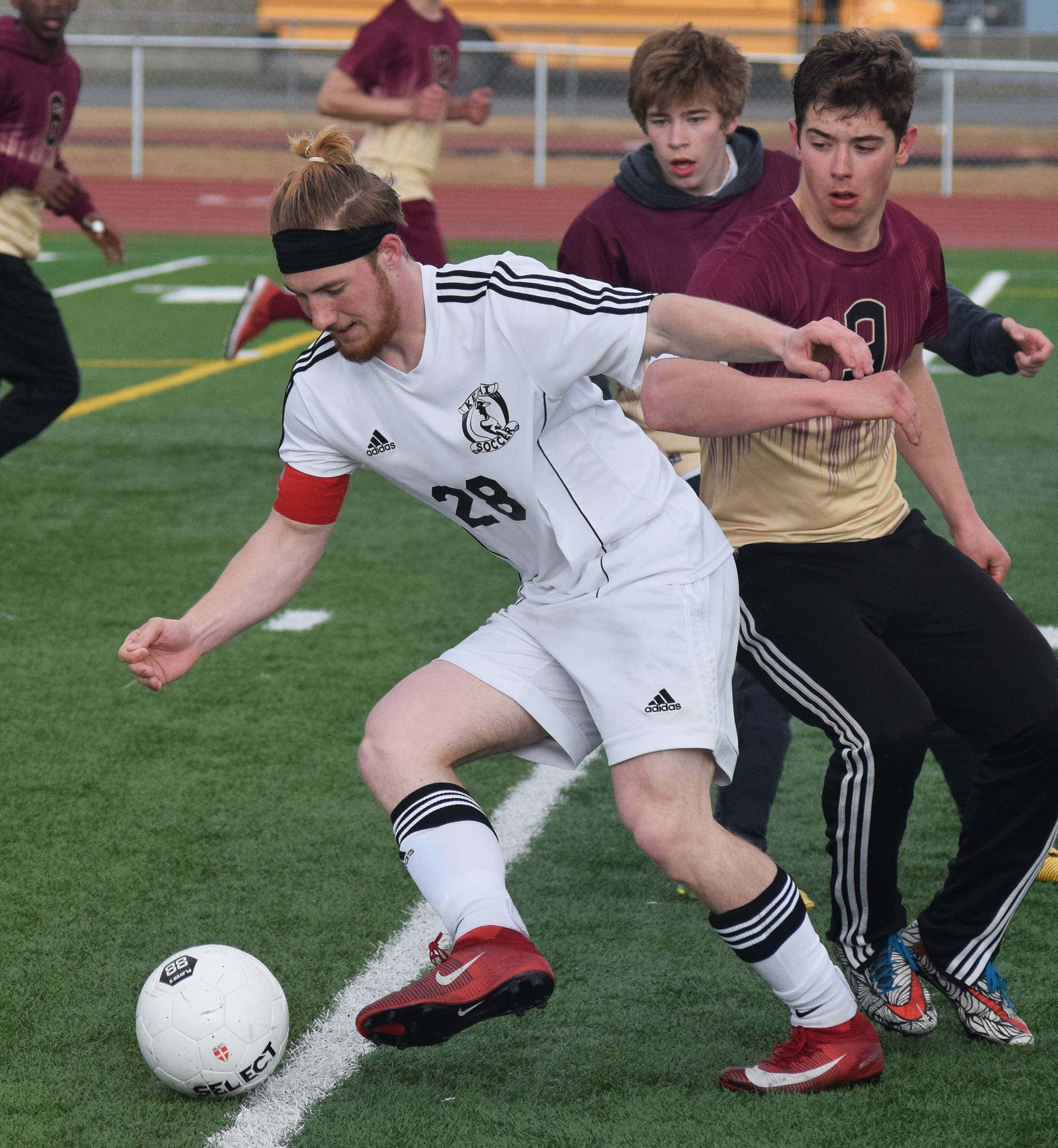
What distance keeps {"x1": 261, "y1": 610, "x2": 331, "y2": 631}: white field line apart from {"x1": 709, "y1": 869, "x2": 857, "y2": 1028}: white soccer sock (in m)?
3.30

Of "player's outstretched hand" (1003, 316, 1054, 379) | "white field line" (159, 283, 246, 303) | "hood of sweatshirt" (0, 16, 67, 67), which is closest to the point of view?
"player's outstretched hand" (1003, 316, 1054, 379)

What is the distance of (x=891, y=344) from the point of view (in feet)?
11.3

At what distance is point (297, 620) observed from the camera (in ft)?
20.4

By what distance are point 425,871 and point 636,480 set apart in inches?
34.4

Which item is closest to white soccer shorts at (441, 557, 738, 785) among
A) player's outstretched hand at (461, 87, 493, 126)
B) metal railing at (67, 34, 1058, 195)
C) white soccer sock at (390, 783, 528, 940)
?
white soccer sock at (390, 783, 528, 940)

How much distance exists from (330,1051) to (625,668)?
3.19 ft

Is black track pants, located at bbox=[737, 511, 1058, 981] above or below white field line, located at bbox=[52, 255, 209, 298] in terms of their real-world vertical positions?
above

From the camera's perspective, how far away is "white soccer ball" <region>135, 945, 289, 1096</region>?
3090 millimetres

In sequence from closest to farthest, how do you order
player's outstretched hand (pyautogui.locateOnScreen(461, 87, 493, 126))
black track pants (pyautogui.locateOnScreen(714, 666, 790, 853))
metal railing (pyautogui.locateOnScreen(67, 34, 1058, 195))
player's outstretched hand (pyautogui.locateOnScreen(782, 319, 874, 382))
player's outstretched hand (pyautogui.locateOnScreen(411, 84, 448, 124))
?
player's outstretched hand (pyautogui.locateOnScreen(782, 319, 874, 382)) < black track pants (pyautogui.locateOnScreen(714, 666, 790, 853)) < player's outstretched hand (pyautogui.locateOnScreen(411, 84, 448, 124)) < player's outstretched hand (pyautogui.locateOnScreen(461, 87, 493, 126)) < metal railing (pyautogui.locateOnScreen(67, 34, 1058, 195))

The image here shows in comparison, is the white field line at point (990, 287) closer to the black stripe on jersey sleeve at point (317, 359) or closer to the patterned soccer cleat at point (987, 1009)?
the patterned soccer cleat at point (987, 1009)

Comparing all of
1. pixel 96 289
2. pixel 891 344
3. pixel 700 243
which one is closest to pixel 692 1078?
pixel 891 344

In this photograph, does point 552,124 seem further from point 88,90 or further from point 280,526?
point 280,526

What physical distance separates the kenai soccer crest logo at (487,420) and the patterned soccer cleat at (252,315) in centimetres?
549

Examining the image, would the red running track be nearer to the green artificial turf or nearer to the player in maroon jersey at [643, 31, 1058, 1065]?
the green artificial turf
